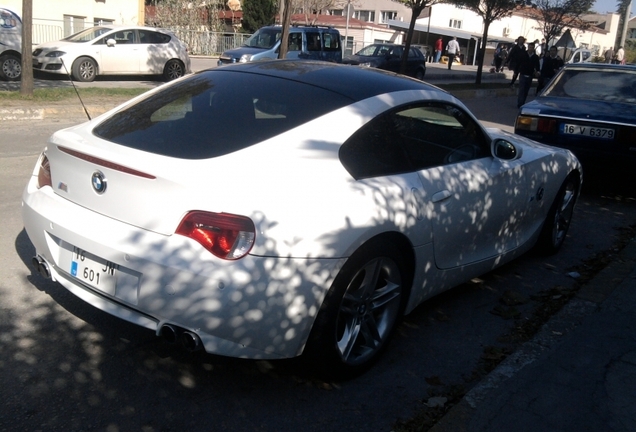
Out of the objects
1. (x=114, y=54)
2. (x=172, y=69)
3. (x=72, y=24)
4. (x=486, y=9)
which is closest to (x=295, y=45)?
(x=172, y=69)

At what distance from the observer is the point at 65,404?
3.31m

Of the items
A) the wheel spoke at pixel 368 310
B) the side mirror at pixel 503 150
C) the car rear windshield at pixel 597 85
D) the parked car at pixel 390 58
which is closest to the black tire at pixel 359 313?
the wheel spoke at pixel 368 310

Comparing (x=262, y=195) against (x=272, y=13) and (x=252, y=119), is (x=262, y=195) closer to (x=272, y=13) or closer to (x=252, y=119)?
(x=252, y=119)

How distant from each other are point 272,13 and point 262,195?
46.0m

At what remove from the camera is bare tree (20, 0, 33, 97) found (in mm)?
12922

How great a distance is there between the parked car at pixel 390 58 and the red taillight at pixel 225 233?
78.6ft

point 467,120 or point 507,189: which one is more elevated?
point 467,120

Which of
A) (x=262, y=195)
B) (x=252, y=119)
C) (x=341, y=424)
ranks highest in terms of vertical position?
(x=252, y=119)

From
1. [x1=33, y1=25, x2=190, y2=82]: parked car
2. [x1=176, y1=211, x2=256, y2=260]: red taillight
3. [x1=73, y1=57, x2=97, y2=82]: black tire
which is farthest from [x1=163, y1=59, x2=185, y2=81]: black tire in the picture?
[x1=176, y1=211, x2=256, y2=260]: red taillight

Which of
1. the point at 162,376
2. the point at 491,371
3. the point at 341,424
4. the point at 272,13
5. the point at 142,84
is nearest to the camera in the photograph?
the point at 341,424

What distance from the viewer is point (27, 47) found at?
12992mm

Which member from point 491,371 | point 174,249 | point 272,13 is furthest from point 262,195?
point 272,13

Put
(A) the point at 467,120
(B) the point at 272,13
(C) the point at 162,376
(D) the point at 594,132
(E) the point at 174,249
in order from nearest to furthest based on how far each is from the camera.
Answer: (E) the point at 174,249 < (C) the point at 162,376 < (A) the point at 467,120 < (D) the point at 594,132 < (B) the point at 272,13

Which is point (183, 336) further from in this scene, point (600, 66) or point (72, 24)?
point (72, 24)
